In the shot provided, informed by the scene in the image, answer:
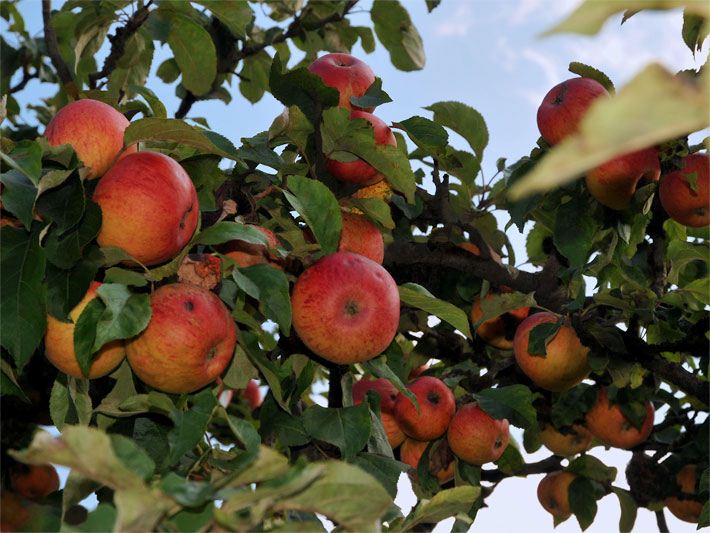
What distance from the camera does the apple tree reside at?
3.19 ft

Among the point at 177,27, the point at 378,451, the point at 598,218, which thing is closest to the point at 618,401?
the point at 598,218

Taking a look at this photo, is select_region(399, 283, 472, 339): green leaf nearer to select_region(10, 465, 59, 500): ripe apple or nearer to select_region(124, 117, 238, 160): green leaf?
select_region(124, 117, 238, 160): green leaf

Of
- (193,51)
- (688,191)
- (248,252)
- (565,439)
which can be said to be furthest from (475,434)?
(193,51)

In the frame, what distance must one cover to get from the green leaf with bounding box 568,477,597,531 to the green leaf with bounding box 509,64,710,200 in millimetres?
2815

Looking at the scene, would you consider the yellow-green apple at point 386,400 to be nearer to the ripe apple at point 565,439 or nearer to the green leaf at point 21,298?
the ripe apple at point 565,439

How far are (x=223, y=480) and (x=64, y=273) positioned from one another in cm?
65

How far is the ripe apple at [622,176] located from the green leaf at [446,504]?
119 cm

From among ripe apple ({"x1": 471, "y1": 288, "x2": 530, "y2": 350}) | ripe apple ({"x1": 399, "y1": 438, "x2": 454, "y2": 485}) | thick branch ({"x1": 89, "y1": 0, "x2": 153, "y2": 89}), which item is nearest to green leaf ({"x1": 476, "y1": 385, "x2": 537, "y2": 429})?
ripe apple ({"x1": 399, "y1": 438, "x2": 454, "y2": 485})

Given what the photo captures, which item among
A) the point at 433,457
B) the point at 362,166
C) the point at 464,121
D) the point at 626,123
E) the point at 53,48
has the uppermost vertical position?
the point at 464,121

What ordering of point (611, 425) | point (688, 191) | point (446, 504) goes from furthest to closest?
point (611, 425) → point (688, 191) → point (446, 504)

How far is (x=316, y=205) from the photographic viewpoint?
5.39 ft

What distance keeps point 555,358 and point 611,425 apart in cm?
58

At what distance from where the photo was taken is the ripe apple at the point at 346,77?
203 cm

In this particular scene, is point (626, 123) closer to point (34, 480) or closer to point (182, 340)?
point (182, 340)
